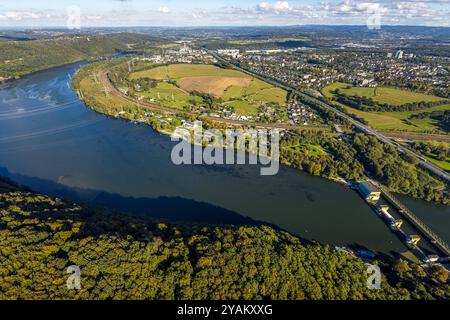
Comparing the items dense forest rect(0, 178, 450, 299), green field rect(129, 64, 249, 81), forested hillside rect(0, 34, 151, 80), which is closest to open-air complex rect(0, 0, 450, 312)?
dense forest rect(0, 178, 450, 299)

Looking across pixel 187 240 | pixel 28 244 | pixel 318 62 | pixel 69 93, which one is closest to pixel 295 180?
pixel 187 240

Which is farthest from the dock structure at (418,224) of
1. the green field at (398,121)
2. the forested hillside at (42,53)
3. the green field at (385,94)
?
the forested hillside at (42,53)

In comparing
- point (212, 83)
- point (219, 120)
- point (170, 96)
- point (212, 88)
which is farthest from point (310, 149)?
point (212, 83)

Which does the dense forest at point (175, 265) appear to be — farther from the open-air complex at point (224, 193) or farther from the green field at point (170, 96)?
the green field at point (170, 96)

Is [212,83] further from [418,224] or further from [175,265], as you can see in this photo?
[175,265]

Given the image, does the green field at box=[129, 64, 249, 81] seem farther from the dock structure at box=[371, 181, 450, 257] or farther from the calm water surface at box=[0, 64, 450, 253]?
the dock structure at box=[371, 181, 450, 257]
